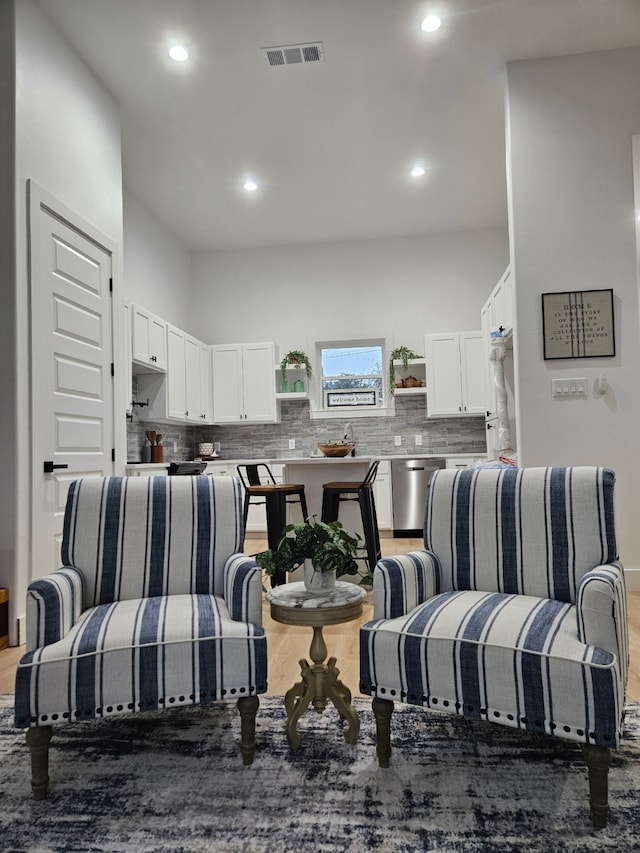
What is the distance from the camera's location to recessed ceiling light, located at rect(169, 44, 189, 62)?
12.9 feet

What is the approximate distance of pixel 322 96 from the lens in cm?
454

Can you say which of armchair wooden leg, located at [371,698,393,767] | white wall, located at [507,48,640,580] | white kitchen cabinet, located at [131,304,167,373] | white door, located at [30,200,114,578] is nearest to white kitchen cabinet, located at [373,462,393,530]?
white kitchen cabinet, located at [131,304,167,373]

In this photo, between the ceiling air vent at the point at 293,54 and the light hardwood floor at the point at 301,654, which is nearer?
the light hardwood floor at the point at 301,654

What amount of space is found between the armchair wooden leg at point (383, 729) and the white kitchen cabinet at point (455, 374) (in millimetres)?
5459

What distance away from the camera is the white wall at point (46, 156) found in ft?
10.8

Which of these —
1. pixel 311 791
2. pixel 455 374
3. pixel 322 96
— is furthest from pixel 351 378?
pixel 311 791

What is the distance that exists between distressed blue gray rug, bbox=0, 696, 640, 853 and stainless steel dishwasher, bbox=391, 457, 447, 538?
15.0ft

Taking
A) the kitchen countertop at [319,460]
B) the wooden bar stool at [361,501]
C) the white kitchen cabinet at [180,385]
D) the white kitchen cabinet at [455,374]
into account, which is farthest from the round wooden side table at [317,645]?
the white kitchen cabinet at [455,374]

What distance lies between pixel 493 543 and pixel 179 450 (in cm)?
555

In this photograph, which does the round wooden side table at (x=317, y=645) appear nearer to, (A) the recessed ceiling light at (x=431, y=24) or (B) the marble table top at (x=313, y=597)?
(B) the marble table top at (x=313, y=597)

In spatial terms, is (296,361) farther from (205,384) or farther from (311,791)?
(311,791)

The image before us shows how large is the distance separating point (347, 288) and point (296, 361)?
3.63 feet

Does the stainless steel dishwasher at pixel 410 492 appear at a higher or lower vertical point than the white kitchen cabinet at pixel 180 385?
lower

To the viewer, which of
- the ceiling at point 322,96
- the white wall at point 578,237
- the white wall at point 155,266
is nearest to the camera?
the ceiling at point 322,96
